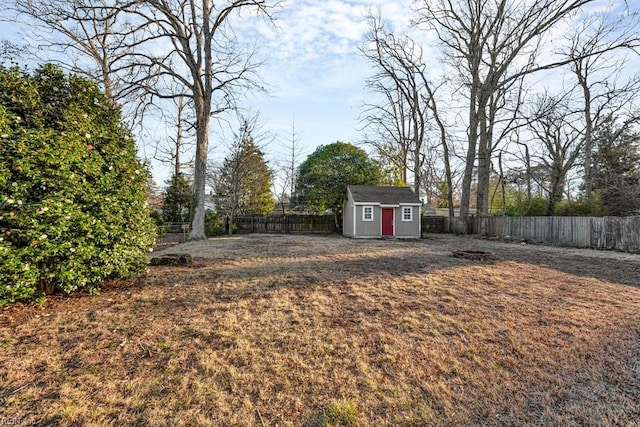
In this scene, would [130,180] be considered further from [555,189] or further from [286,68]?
[555,189]

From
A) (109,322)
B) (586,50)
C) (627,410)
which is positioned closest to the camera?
(627,410)

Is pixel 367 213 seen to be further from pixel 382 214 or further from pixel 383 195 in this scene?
pixel 383 195

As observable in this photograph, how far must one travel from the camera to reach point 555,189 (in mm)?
15844

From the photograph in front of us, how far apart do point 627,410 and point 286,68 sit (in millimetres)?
11687

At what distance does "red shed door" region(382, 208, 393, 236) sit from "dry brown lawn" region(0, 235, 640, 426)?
39.8ft

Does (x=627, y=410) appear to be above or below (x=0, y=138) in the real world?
below

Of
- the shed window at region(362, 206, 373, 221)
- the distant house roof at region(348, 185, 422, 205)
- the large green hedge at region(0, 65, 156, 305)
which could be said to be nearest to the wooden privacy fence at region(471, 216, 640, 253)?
the distant house roof at region(348, 185, 422, 205)

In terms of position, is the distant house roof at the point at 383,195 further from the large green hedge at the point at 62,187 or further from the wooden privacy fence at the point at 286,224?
the large green hedge at the point at 62,187

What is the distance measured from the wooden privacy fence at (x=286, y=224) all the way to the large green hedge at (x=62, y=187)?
1642 cm

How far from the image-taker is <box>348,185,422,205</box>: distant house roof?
56.6ft

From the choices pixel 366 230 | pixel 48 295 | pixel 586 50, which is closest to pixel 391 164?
pixel 366 230

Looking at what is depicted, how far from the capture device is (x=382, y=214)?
17.3 m

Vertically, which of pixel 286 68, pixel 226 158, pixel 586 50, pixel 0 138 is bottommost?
pixel 0 138

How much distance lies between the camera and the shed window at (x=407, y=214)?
1750 cm
